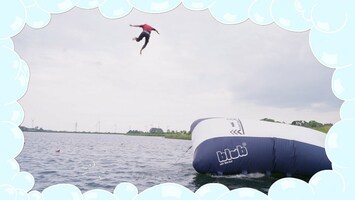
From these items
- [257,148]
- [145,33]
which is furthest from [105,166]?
[257,148]

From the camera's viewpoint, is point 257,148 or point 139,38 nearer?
point 139,38

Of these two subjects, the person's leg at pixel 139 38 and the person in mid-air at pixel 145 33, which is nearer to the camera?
the person in mid-air at pixel 145 33

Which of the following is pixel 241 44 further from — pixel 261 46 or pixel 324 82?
pixel 324 82

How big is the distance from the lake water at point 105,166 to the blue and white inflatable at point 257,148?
0.25m

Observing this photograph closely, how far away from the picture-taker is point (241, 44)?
6379mm

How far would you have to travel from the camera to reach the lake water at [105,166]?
21.0 ft

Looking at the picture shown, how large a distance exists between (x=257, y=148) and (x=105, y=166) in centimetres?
294

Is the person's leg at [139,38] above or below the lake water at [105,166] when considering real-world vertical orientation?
above

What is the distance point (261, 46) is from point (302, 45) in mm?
657

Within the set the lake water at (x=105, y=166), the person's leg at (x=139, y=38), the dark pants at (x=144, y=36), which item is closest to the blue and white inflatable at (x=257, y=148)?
the lake water at (x=105, y=166)

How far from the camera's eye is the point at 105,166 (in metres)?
7.52

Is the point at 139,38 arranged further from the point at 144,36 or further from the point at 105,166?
the point at 105,166

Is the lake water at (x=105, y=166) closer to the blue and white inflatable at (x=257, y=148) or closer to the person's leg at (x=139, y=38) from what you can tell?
the blue and white inflatable at (x=257, y=148)

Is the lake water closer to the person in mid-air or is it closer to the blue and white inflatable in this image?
the blue and white inflatable
